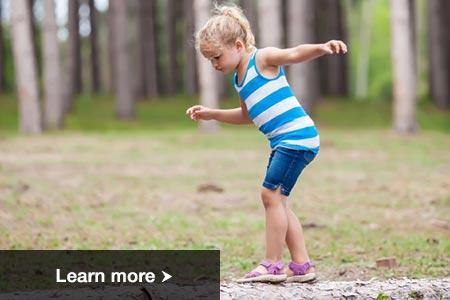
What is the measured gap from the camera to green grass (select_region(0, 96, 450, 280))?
806 cm

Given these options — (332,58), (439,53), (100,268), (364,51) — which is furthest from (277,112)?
(364,51)

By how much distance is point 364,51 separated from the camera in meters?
58.6

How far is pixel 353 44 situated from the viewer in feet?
193

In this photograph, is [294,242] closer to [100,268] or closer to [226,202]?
[100,268]

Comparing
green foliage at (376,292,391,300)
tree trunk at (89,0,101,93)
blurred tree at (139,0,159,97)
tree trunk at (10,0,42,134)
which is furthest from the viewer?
tree trunk at (89,0,101,93)

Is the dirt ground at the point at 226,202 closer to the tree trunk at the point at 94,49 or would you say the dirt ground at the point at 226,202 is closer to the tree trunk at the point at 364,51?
the tree trunk at the point at 94,49

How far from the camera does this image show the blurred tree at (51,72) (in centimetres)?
2556

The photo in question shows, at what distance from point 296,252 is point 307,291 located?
31.1 inches

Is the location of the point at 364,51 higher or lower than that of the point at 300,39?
lower

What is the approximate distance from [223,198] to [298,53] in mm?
6366

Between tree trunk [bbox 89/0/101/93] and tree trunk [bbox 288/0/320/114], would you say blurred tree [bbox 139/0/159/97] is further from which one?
tree trunk [bbox 288/0/320/114]

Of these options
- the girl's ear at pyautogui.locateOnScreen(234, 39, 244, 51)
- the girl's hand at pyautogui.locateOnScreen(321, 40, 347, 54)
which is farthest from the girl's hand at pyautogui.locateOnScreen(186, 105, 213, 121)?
the girl's hand at pyautogui.locateOnScreen(321, 40, 347, 54)

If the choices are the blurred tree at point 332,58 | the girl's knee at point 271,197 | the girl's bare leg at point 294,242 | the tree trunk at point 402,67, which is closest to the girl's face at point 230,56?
the girl's knee at point 271,197

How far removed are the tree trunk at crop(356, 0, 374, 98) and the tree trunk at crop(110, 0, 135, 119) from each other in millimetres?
31761
